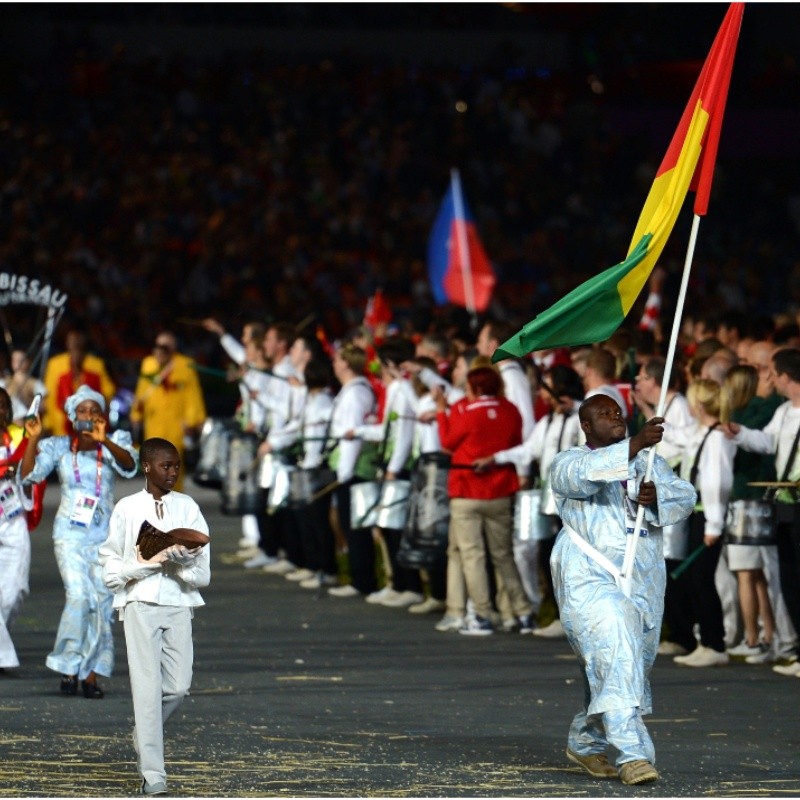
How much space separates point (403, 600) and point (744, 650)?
347 cm

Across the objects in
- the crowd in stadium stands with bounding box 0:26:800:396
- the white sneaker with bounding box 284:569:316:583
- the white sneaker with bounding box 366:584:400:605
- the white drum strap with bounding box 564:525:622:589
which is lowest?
the white sneaker with bounding box 366:584:400:605

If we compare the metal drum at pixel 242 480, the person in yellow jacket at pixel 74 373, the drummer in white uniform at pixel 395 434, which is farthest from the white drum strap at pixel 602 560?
the person in yellow jacket at pixel 74 373

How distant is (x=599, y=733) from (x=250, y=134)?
23.4 meters

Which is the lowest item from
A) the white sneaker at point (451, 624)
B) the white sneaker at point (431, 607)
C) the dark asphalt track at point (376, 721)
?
the dark asphalt track at point (376, 721)

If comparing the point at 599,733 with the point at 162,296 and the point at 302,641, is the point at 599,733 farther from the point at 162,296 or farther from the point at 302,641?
the point at 162,296

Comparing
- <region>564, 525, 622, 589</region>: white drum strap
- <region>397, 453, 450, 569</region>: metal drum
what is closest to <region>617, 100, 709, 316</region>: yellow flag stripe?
<region>564, 525, 622, 589</region>: white drum strap

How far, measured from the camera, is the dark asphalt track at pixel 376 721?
840 cm

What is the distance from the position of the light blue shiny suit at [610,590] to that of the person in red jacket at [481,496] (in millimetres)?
4625

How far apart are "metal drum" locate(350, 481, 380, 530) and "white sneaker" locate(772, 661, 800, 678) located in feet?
12.8

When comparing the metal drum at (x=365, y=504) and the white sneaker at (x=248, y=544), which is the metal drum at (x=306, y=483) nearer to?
the metal drum at (x=365, y=504)

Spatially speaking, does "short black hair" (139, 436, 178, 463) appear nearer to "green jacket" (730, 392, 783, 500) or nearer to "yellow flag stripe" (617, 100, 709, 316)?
"yellow flag stripe" (617, 100, 709, 316)

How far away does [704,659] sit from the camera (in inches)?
475

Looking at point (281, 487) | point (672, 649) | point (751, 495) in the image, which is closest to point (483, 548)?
point (672, 649)

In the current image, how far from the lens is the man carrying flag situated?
8383mm
